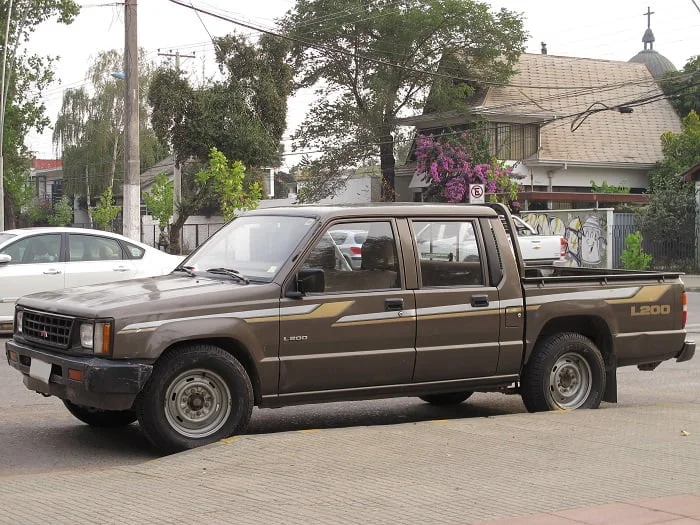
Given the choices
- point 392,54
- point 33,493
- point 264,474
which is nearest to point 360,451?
point 264,474

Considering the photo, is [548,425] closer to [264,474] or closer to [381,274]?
[381,274]

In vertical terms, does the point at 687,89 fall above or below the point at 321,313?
above

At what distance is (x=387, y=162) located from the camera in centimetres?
5150

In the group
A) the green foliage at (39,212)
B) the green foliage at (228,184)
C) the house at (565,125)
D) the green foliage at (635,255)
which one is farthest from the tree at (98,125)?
the green foliage at (635,255)

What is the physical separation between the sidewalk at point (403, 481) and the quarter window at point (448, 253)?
1.16m

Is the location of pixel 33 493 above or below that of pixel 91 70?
below

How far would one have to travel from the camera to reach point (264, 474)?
6.05 m

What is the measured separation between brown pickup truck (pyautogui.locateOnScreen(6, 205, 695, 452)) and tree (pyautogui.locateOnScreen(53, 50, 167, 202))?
60.3 metres

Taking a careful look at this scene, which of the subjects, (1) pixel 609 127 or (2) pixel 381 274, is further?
(1) pixel 609 127

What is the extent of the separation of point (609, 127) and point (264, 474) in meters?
Result: 46.3

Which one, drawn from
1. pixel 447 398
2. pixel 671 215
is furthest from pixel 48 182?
pixel 447 398

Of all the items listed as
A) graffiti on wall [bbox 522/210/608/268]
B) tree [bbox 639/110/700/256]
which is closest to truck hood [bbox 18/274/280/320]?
graffiti on wall [bbox 522/210/608/268]

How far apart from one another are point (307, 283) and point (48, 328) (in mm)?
1911

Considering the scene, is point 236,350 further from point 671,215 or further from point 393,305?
point 671,215
